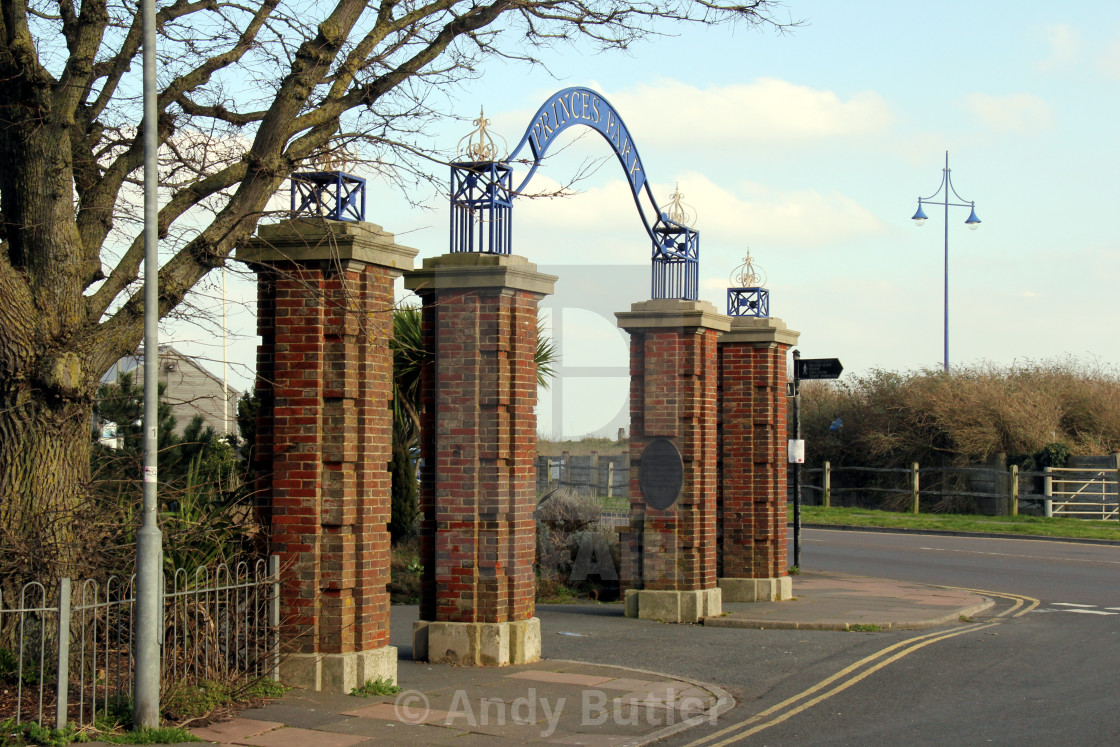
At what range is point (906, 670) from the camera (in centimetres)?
1106

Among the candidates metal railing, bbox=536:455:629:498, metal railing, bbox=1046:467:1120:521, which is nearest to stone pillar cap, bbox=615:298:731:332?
metal railing, bbox=536:455:629:498

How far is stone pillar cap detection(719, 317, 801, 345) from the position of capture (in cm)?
1675

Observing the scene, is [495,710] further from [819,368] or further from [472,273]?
[819,368]

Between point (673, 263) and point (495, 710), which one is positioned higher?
point (673, 263)

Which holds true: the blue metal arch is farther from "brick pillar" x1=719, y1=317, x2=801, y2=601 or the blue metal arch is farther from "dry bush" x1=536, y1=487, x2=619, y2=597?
"dry bush" x1=536, y1=487, x2=619, y2=597

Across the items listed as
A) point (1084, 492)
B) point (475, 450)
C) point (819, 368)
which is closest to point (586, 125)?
point (475, 450)

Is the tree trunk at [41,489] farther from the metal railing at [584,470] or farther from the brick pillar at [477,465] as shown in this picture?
the metal railing at [584,470]

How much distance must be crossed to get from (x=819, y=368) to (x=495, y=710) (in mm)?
11713

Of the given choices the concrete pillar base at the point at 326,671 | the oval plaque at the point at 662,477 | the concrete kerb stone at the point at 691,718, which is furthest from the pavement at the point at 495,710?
the oval plaque at the point at 662,477

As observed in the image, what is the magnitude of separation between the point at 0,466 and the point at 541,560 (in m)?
10.8

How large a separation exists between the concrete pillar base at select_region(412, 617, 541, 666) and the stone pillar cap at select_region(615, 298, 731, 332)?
16.7 ft

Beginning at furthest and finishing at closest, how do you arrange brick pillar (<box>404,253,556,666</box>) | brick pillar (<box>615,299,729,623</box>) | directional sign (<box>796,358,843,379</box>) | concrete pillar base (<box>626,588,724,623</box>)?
directional sign (<box>796,358,843,379</box>) < brick pillar (<box>615,299,729,623</box>) < concrete pillar base (<box>626,588,724,623</box>) < brick pillar (<box>404,253,556,666</box>)

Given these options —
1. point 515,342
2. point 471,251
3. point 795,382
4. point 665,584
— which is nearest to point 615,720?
point 515,342

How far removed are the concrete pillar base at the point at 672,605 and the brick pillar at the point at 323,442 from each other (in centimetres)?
545
